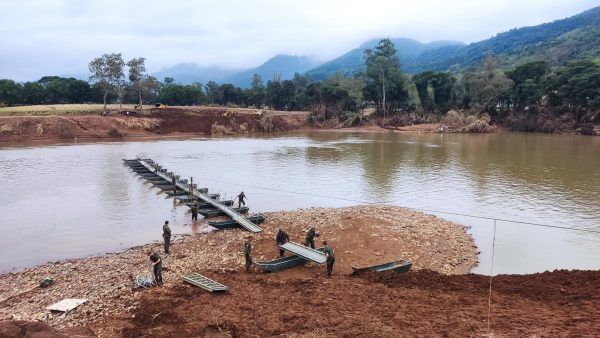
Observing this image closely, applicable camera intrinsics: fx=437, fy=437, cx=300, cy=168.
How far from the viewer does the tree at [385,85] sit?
94188 millimetres

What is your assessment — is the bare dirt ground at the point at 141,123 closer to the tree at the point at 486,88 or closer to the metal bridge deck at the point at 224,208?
the tree at the point at 486,88

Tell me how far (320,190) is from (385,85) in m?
69.1

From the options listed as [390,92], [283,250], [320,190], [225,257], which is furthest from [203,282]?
[390,92]

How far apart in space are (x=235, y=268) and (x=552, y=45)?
169 metres

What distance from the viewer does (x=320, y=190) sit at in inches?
1240

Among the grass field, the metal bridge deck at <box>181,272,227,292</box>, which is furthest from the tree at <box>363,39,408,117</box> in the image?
the metal bridge deck at <box>181,272,227,292</box>

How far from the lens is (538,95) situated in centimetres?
7806

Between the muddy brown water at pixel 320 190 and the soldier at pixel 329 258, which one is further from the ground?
the soldier at pixel 329 258

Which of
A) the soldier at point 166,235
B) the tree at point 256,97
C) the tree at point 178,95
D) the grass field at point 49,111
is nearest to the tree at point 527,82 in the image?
the tree at point 256,97

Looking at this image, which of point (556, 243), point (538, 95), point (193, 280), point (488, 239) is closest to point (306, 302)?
point (193, 280)

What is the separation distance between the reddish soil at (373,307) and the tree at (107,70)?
242ft

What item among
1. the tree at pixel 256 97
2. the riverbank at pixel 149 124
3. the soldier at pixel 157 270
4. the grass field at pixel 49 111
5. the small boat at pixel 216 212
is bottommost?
the small boat at pixel 216 212

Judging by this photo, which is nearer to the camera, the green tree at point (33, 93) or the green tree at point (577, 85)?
the green tree at point (577, 85)

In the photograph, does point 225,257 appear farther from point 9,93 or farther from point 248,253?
point 9,93
